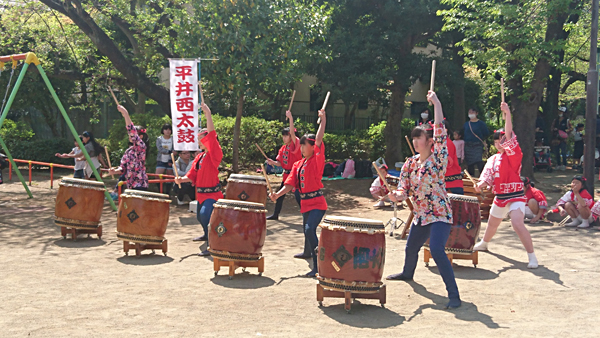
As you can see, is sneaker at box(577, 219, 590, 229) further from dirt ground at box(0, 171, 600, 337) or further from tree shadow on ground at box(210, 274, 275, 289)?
tree shadow on ground at box(210, 274, 275, 289)

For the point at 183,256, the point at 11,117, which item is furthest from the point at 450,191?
the point at 11,117

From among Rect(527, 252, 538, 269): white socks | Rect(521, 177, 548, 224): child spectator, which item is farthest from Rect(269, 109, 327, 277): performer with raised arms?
Rect(521, 177, 548, 224): child spectator

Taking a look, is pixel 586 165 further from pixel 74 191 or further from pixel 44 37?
pixel 44 37

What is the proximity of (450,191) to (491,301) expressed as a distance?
2.57 metres

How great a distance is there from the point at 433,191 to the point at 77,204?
5.35 m

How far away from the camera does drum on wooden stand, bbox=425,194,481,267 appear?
7074mm

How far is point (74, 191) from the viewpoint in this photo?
8.59 meters

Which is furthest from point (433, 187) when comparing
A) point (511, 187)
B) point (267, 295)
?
point (511, 187)

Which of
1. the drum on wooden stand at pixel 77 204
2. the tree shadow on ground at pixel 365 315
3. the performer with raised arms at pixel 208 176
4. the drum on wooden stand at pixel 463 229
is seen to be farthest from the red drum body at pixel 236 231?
the drum on wooden stand at pixel 77 204

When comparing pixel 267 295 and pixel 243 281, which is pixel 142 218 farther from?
pixel 267 295

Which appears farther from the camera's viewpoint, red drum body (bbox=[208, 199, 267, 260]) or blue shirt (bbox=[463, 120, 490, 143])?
blue shirt (bbox=[463, 120, 490, 143])

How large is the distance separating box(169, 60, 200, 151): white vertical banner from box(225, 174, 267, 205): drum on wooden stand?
110cm

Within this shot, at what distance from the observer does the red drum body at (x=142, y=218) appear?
7641mm

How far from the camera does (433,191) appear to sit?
A: 5629 millimetres
